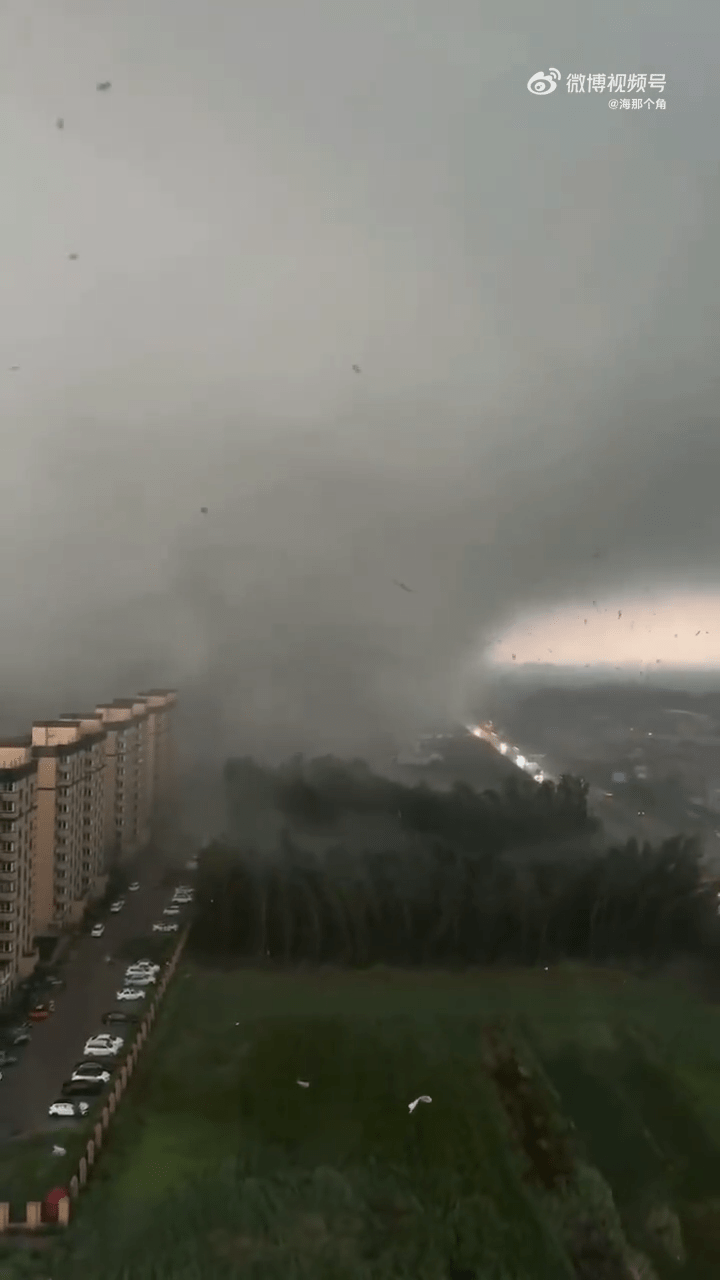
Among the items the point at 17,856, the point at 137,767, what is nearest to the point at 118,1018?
the point at 17,856

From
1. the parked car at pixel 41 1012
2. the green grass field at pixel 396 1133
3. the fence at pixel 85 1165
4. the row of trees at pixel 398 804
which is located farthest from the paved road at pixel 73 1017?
the row of trees at pixel 398 804

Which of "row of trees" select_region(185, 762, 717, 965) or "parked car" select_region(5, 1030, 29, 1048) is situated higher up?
"row of trees" select_region(185, 762, 717, 965)

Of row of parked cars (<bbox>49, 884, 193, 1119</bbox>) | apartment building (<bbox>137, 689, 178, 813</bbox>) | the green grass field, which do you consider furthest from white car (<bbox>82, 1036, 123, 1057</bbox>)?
apartment building (<bbox>137, 689, 178, 813</bbox>)

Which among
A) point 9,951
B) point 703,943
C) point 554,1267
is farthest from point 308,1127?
point 703,943

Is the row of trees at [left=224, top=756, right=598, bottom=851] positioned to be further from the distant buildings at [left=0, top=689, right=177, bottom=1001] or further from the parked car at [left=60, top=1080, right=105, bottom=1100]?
the parked car at [left=60, top=1080, right=105, bottom=1100]

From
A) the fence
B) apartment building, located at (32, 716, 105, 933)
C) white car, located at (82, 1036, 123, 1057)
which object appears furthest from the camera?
apartment building, located at (32, 716, 105, 933)

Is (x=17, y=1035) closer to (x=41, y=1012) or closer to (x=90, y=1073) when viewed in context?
(x=41, y=1012)

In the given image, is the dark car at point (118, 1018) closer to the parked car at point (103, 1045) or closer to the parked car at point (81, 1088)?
the parked car at point (103, 1045)

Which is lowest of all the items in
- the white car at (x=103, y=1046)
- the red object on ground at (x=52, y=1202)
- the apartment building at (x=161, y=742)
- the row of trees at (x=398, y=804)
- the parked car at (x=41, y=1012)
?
the red object on ground at (x=52, y=1202)
